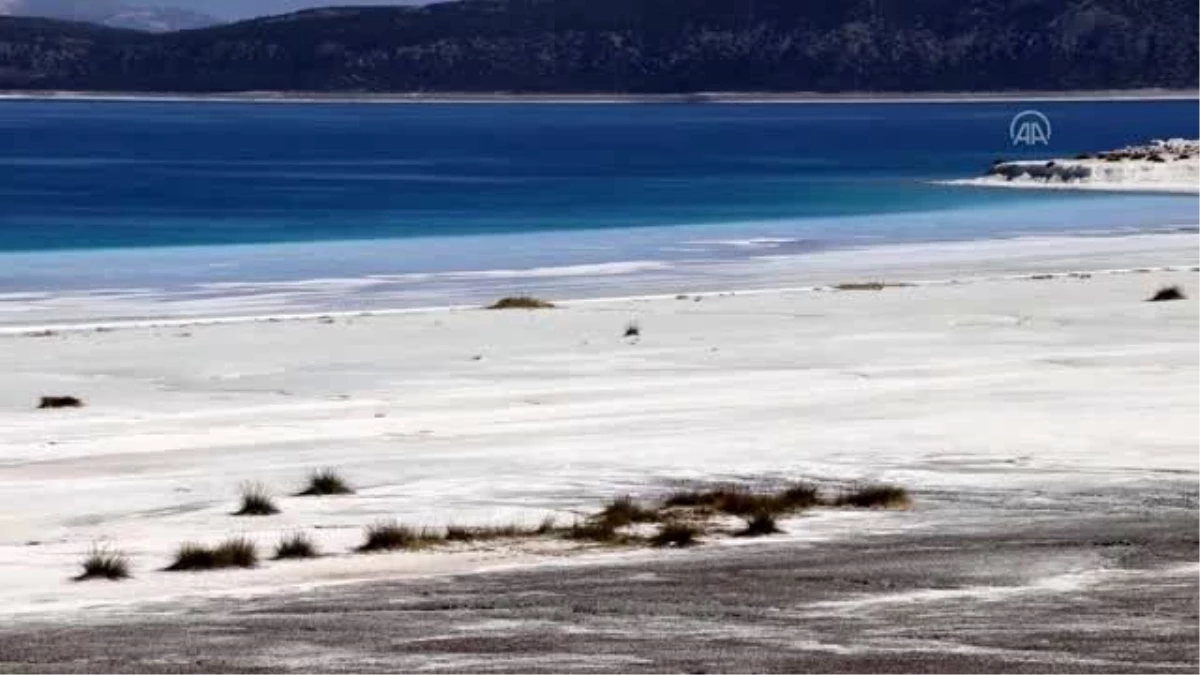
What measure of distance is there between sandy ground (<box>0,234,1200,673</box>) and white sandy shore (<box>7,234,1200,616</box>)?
0.05 metres

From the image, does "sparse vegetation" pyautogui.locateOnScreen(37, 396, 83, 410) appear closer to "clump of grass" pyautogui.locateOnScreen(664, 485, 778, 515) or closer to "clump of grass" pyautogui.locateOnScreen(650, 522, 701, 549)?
"clump of grass" pyautogui.locateOnScreen(664, 485, 778, 515)

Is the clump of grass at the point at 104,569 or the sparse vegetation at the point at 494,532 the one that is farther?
the sparse vegetation at the point at 494,532

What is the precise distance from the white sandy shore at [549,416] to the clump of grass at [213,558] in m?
0.13

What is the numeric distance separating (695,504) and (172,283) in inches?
1118

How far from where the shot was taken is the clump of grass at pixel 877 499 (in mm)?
15086

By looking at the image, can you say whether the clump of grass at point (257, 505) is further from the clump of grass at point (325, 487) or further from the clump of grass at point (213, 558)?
the clump of grass at point (213, 558)

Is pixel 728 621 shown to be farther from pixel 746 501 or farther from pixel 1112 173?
pixel 1112 173

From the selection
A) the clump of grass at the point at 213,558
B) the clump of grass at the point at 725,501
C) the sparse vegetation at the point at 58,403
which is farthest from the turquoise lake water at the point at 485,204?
the clump of grass at the point at 213,558

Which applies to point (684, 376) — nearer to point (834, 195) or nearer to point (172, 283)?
point (172, 283)

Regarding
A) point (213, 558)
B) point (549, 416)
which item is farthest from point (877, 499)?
point (549, 416)

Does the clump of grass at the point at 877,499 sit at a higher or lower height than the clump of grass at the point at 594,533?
lower

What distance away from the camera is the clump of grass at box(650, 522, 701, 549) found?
13.6m

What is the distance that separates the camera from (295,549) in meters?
13.1

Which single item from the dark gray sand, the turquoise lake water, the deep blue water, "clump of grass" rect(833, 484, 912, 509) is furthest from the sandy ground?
the deep blue water
